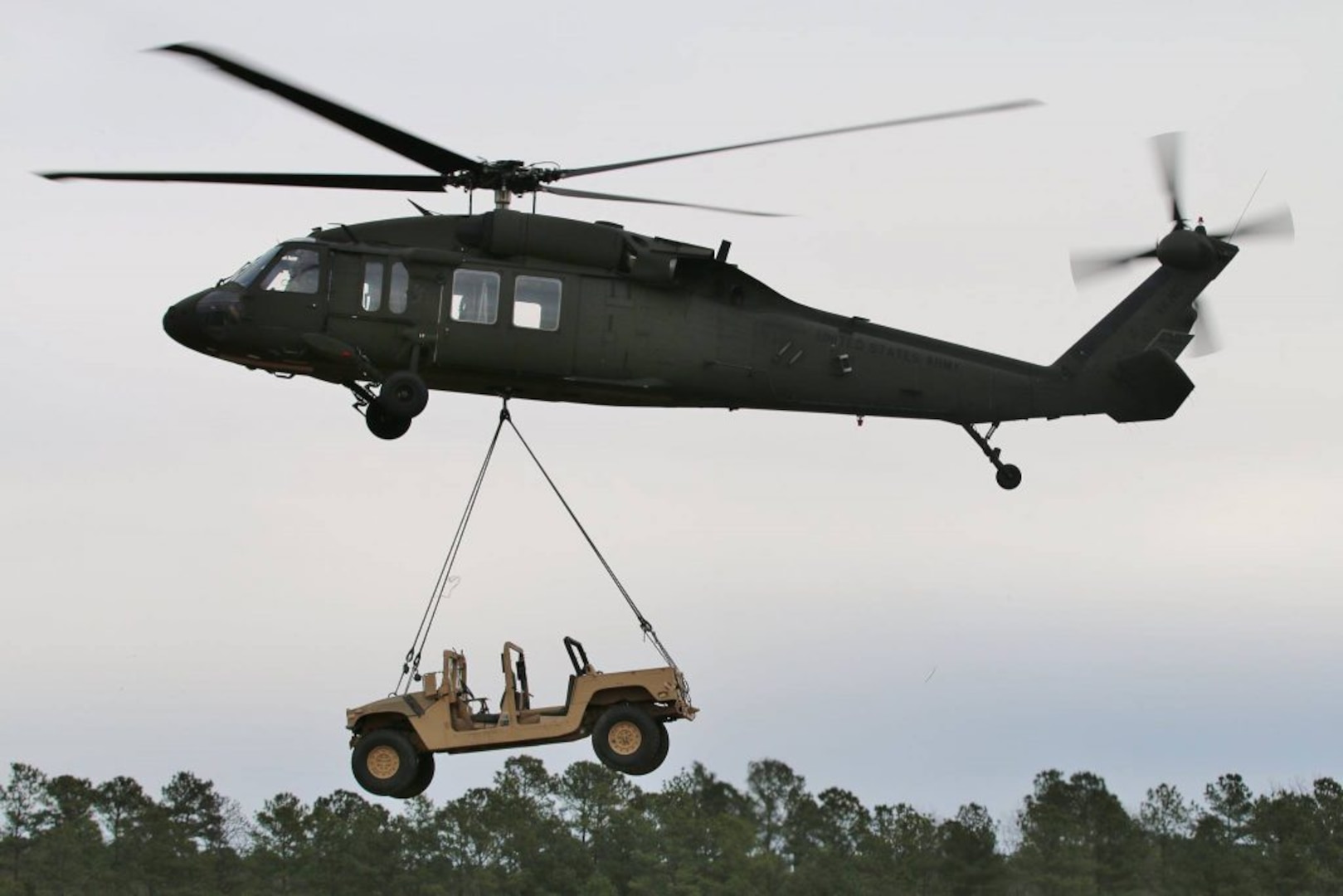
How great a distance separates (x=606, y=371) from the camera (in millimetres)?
26953

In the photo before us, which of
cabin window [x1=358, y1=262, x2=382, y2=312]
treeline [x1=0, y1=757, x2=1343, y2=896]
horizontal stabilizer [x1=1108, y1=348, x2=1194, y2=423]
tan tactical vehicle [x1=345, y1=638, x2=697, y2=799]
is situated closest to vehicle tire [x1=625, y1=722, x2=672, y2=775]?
tan tactical vehicle [x1=345, y1=638, x2=697, y2=799]

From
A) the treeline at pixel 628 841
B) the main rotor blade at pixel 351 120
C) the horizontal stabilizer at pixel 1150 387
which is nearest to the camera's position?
the main rotor blade at pixel 351 120

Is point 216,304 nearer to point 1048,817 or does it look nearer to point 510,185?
point 510,185

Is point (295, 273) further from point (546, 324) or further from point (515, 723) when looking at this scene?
point (515, 723)

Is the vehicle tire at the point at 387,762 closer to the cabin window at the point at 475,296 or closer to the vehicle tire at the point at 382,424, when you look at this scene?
the vehicle tire at the point at 382,424

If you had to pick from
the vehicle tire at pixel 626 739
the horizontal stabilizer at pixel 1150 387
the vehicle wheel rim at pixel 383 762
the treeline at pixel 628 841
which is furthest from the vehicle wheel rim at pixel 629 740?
the treeline at pixel 628 841

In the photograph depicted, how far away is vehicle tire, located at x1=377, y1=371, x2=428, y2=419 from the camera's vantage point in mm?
26078

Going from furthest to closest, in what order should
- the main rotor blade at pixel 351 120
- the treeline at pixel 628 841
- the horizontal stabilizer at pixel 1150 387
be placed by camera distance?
the treeline at pixel 628 841 < the horizontal stabilizer at pixel 1150 387 < the main rotor blade at pixel 351 120

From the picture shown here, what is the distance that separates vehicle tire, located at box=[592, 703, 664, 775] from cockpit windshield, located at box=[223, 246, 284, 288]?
22.1ft

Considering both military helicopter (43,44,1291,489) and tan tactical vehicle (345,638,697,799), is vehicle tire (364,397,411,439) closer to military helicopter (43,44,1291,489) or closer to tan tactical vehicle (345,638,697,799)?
military helicopter (43,44,1291,489)

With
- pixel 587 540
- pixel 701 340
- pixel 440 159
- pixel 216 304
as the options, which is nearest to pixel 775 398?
pixel 701 340

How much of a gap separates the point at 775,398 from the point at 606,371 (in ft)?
7.03

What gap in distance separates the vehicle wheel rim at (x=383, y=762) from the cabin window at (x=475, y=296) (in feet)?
16.6

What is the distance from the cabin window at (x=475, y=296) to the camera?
26.6m
